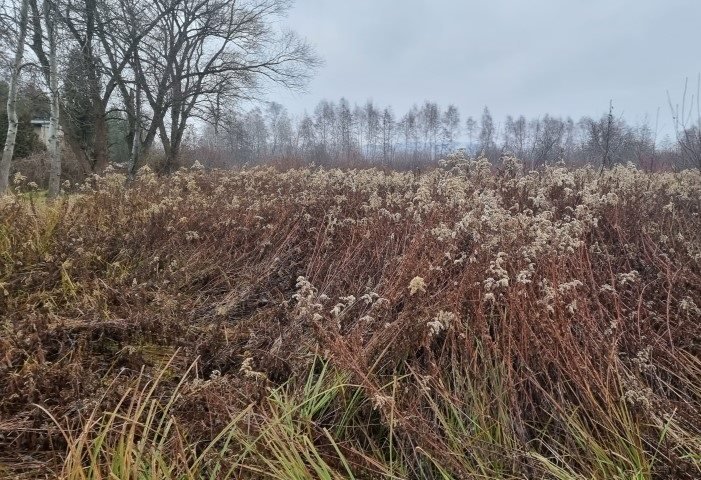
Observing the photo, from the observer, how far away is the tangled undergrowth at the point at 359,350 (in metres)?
1.77

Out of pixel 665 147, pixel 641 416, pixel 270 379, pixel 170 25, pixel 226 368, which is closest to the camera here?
pixel 641 416

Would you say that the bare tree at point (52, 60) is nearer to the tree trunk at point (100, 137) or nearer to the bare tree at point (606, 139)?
the tree trunk at point (100, 137)

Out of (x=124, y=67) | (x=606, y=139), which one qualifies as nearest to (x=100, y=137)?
(x=124, y=67)

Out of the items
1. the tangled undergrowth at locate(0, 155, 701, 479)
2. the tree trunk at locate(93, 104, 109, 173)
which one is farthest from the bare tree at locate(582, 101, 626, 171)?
the tree trunk at locate(93, 104, 109, 173)

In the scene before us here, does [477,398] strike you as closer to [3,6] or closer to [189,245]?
[189,245]

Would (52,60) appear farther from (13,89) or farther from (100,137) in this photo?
(100,137)

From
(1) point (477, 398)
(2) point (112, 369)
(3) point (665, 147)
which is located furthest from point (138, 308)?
(3) point (665, 147)

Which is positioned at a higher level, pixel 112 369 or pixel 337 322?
pixel 337 322

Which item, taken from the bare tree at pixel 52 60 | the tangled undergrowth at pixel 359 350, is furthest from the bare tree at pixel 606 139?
the bare tree at pixel 52 60

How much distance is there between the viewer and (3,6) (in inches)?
318

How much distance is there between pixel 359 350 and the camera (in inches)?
86.5

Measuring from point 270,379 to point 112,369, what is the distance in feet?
2.87

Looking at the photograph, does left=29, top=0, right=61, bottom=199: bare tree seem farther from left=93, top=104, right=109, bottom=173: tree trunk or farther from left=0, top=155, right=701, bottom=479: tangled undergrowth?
left=0, top=155, right=701, bottom=479: tangled undergrowth

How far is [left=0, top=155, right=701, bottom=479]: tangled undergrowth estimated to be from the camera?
1.77 meters
